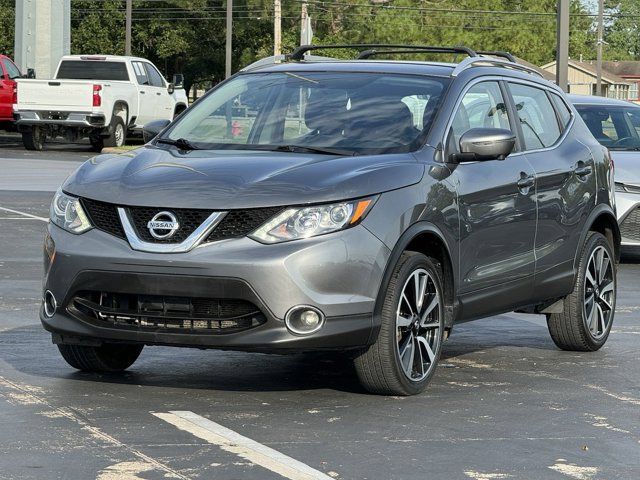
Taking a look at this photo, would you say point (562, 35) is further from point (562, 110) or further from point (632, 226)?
point (562, 110)

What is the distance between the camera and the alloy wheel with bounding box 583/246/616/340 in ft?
31.5

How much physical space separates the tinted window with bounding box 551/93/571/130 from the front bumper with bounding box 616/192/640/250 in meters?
5.12

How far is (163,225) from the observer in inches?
278

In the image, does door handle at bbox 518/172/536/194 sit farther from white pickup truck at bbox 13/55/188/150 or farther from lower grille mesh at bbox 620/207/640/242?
white pickup truck at bbox 13/55/188/150

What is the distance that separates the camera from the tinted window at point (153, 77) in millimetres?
36500

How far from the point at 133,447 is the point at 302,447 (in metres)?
0.69

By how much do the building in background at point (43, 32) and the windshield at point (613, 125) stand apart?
24.0 metres

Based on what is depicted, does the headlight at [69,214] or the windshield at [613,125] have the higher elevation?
the headlight at [69,214]

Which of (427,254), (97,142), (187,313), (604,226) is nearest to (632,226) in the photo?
(604,226)

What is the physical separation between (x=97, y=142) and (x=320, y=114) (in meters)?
26.9

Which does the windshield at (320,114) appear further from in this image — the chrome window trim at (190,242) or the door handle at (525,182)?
the chrome window trim at (190,242)

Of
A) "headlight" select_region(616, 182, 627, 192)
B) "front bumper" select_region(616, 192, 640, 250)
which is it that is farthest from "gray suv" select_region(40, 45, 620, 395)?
"headlight" select_region(616, 182, 627, 192)

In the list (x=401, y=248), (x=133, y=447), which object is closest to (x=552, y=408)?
(x=401, y=248)

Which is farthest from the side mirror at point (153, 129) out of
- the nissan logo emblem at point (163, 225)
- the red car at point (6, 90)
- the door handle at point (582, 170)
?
the red car at point (6, 90)
